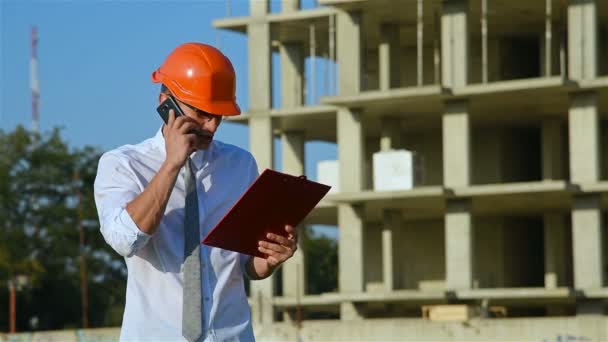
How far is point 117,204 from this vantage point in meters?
4.75

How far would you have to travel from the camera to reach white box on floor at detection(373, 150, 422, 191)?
43750 mm

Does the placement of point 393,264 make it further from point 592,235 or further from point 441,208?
point 592,235

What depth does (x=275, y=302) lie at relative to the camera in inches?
1907

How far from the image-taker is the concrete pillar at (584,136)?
135 ft

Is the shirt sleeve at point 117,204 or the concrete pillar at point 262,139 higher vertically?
the shirt sleeve at point 117,204

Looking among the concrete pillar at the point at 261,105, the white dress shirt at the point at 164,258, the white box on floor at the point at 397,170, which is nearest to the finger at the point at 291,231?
the white dress shirt at the point at 164,258

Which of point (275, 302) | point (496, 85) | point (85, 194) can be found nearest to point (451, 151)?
point (496, 85)

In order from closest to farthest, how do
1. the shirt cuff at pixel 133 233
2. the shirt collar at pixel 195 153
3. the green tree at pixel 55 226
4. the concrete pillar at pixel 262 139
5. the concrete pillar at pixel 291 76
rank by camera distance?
1. the shirt cuff at pixel 133 233
2. the shirt collar at pixel 195 153
3. the concrete pillar at pixel 262 139
4. the concrete pillar at pixel 291 76
5. the green tree at pixel 55 226

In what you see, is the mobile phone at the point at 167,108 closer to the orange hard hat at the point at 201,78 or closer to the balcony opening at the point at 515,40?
the orange hard hat at the point at 201,78

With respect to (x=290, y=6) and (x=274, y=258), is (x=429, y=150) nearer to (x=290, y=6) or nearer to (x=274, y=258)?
(x=290, y=6)

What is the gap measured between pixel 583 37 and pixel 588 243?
6.00 meters

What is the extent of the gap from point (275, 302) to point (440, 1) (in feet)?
39.8

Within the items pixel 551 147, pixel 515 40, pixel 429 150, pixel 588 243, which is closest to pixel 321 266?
pixel 429 150

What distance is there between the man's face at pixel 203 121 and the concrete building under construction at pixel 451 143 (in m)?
35.8
